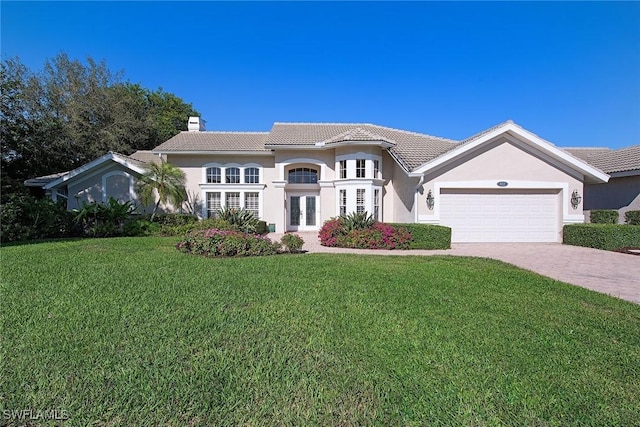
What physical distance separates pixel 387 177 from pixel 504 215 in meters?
6.27

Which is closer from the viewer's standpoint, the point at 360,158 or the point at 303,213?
the point at 360,158

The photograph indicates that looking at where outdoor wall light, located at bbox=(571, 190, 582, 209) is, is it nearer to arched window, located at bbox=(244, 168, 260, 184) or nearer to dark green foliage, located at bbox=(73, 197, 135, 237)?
arched window, located at bbox=(244, 168, 260, 184)

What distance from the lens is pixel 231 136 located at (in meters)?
21.3

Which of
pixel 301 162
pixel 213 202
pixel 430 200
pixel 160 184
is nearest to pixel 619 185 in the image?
pixel 430 200

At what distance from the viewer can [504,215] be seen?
47.4 feet

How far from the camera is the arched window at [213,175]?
1919cm

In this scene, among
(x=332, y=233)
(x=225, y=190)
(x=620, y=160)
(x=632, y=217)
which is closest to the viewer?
(x=332, y=233)

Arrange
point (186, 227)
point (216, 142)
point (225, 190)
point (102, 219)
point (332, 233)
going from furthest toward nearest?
point (216, 142) → point (225, 190) → point (186, 227) → point (102, 219) → point (332, 233)

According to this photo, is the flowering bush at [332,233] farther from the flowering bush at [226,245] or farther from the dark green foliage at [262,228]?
the dark green foliage at [262,228]

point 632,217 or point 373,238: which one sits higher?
point 632,217

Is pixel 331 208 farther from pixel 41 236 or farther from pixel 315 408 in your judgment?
pixel 315 408

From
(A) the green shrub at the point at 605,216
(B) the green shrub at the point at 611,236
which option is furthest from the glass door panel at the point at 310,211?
(A) the green shrub at the point at 605,216

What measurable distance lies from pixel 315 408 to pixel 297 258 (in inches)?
255

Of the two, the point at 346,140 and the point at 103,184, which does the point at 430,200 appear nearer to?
the point at 346,140
